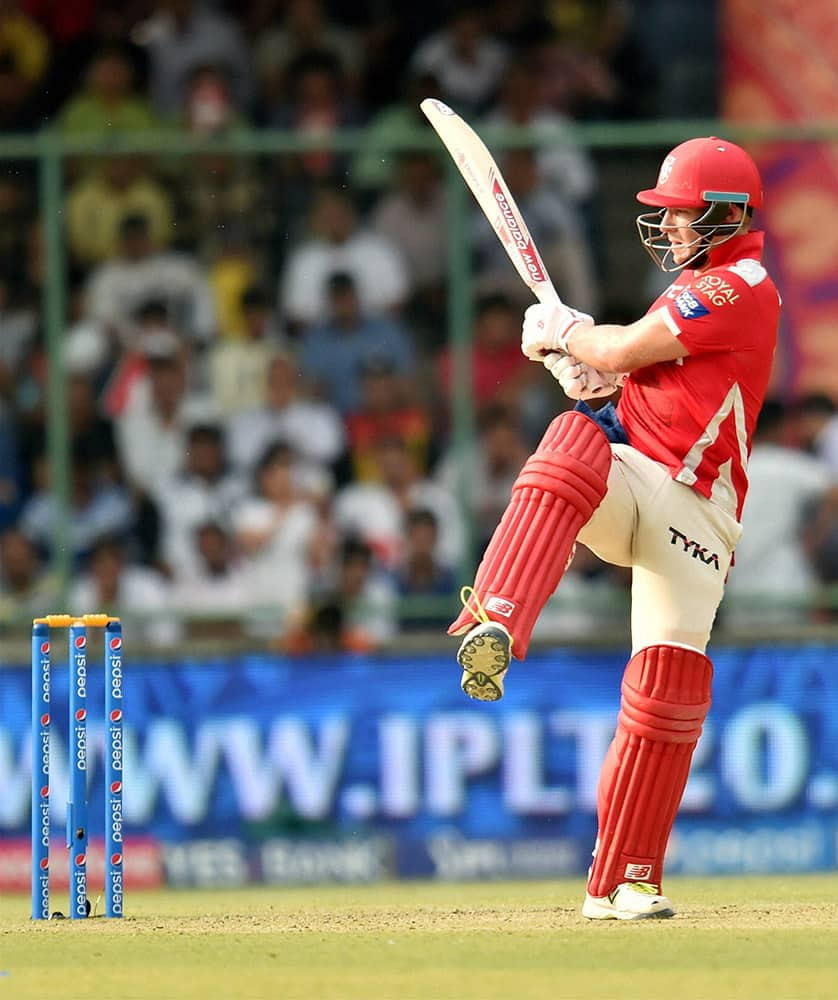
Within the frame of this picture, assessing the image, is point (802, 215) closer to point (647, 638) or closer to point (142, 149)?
point (142, 149)

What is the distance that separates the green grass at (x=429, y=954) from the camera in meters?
4.81

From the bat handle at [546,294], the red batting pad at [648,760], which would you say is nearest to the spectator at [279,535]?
the bat handle at [546,294]

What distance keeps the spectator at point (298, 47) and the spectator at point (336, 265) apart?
→ 5.12ft

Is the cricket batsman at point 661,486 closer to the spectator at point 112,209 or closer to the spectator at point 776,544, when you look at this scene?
the spectator at point 776,544

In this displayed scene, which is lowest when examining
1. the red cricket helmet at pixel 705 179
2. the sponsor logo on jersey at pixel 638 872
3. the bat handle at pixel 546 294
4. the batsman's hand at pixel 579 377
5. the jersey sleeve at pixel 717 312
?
the sponsor logo on jersey at pixel 638 872

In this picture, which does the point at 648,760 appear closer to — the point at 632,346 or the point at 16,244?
the point at 632,346

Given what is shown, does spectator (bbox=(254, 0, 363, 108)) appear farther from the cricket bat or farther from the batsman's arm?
the batsman's arm

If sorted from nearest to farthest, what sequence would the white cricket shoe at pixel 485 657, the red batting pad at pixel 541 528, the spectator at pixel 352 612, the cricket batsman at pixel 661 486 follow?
the white cricket shoe at pixel 485 657, the red batting pad at pixel 541 528, the cricket batsman at pixel 661 486, the spectator at pixel 352 612

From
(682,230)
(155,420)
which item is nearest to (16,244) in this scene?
(155,420)

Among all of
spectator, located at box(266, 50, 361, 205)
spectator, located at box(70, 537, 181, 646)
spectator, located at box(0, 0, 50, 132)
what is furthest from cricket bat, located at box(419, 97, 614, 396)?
spectator, located at box(0, 0, 50, 132)

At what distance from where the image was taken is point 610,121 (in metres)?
11.7

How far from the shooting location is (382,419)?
10062 mm

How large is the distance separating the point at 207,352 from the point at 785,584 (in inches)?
115

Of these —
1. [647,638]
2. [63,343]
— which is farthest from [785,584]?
[647,638]
